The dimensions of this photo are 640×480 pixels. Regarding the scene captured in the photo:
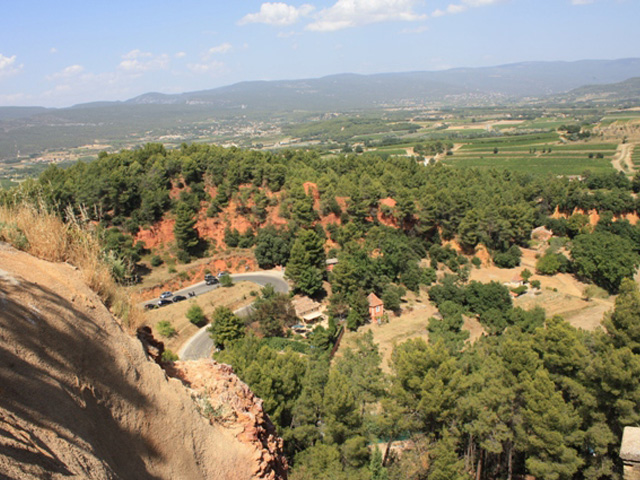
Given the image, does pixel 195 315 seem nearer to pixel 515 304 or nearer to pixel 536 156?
pixel 515 304

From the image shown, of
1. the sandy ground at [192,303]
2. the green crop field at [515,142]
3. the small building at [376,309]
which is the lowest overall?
the small building at [376,309]

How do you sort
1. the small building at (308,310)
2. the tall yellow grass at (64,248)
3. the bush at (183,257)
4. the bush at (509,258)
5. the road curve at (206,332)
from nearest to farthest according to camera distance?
the tall yellow grass at (64,248) < the road curve at (206,332) < the small building at (308,310) < the bush at (183,257) < the bush at (509,258)

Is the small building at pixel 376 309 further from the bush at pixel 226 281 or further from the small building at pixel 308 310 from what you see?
the bush at pixel 226 281

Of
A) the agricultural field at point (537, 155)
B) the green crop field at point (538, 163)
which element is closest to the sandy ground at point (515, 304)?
the green crop field at point (538, 163)

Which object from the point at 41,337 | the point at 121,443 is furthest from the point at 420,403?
the point at 41,337

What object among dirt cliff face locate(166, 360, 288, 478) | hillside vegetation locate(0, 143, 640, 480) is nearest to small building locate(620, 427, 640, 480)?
dirt cliff face locate(166, 360, 288, 478)

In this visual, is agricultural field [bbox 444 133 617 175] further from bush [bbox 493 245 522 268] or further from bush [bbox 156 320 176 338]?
bush [bbox 156 320 176 338]

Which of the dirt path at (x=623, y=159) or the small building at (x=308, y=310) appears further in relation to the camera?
the dirt path at (x=623, y=159)
